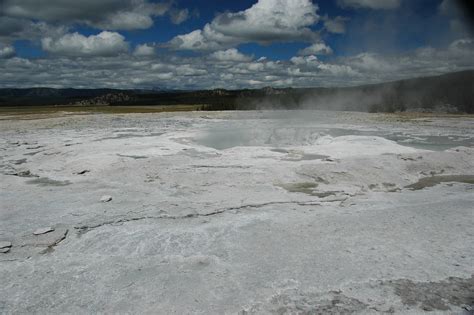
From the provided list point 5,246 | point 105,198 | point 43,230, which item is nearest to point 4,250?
point 5,246

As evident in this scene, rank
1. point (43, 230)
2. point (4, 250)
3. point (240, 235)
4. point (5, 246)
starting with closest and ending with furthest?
point (4, 250), point (5, 246), point (240, 235), point (43, 230)

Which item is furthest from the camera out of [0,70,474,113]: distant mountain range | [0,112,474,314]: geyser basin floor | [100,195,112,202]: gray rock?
[0,70,474,113]: distant mountain range

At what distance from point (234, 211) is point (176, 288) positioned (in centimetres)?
289

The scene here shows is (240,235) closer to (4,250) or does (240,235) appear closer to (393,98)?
(4,250)

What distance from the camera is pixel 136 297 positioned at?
4215 mm

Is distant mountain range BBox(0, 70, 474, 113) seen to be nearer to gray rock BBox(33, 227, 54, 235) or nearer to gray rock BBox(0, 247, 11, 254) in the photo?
gray rock BBox(33, 227, 54, 235)

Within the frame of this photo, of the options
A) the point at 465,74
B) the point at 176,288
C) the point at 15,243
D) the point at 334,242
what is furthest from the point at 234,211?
the point at 465,74

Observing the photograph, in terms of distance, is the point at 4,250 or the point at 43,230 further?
the point at 43,230

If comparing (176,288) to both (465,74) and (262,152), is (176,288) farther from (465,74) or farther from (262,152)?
(465,74)

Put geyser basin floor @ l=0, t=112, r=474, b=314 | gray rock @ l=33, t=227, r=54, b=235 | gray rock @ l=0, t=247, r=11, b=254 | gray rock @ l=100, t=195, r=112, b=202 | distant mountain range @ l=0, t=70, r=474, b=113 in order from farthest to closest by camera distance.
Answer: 1. distant mountain range @ l=0, t=70, r=474, b=113
2. gray rock @ l=100, t=195, r=112, b=202
3. gray rock @ l=33, t=227, r=54, b=235
4. gray rock @ l=0, t=247, r=11, b=254
5. geyser basin floor @ l=0, t=112, r=474, b=314

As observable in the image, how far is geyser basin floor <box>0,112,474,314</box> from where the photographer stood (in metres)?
4.20

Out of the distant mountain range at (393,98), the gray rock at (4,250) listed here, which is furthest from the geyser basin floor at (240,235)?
the distant mountain range at (393,98)

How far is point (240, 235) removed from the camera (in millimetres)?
5973

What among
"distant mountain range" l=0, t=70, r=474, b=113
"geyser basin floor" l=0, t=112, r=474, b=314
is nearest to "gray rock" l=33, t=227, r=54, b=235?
"geyser basin floor" l=0, t=112, r=474, b=314
